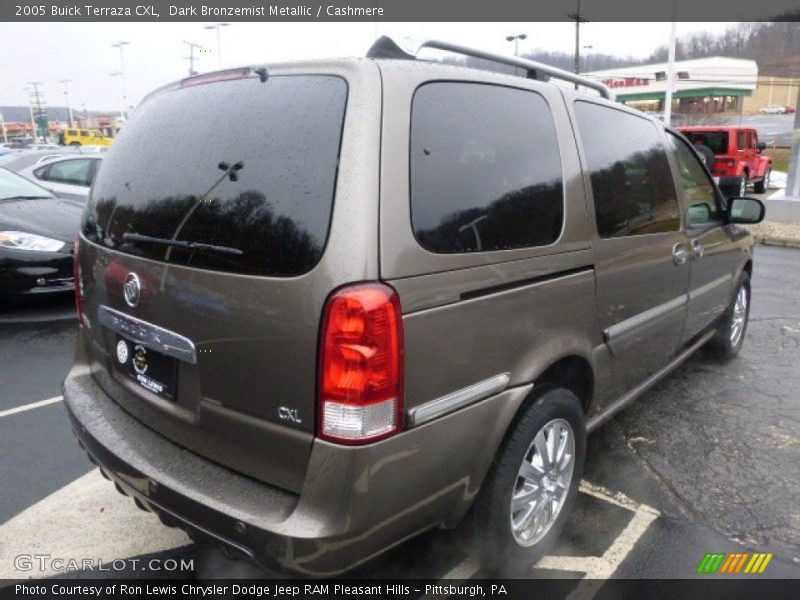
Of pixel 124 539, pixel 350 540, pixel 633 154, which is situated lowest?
pixel 124 539

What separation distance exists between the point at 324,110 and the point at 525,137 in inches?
34.8

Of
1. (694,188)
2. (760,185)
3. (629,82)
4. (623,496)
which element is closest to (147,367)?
(623,496)

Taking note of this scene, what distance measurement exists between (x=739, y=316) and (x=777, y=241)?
22.7 ft

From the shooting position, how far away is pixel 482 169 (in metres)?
2.14

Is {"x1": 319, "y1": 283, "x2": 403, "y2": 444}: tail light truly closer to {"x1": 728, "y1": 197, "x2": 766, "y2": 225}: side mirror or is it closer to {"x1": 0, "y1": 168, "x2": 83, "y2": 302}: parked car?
{"x1": 728, "y1": 197, "x2": 766, "y2": 225}: side mirror

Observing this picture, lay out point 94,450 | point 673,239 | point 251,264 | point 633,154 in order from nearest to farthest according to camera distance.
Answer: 1. point 251,264
2. point 94,450
3. point 633,154
4. point 673,239

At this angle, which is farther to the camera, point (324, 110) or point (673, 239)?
point (673, 239)

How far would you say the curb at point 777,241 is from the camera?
34.1ft

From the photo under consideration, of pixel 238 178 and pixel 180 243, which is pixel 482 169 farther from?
pixel 180 243

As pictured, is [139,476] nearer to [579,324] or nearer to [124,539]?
[124,539]

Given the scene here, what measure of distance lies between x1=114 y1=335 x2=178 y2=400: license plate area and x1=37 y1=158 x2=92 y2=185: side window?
8.79m

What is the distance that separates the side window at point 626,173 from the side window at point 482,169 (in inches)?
13.4

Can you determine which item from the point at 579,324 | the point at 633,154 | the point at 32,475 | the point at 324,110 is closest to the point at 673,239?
the point at 633,154

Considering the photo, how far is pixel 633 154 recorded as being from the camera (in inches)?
123
